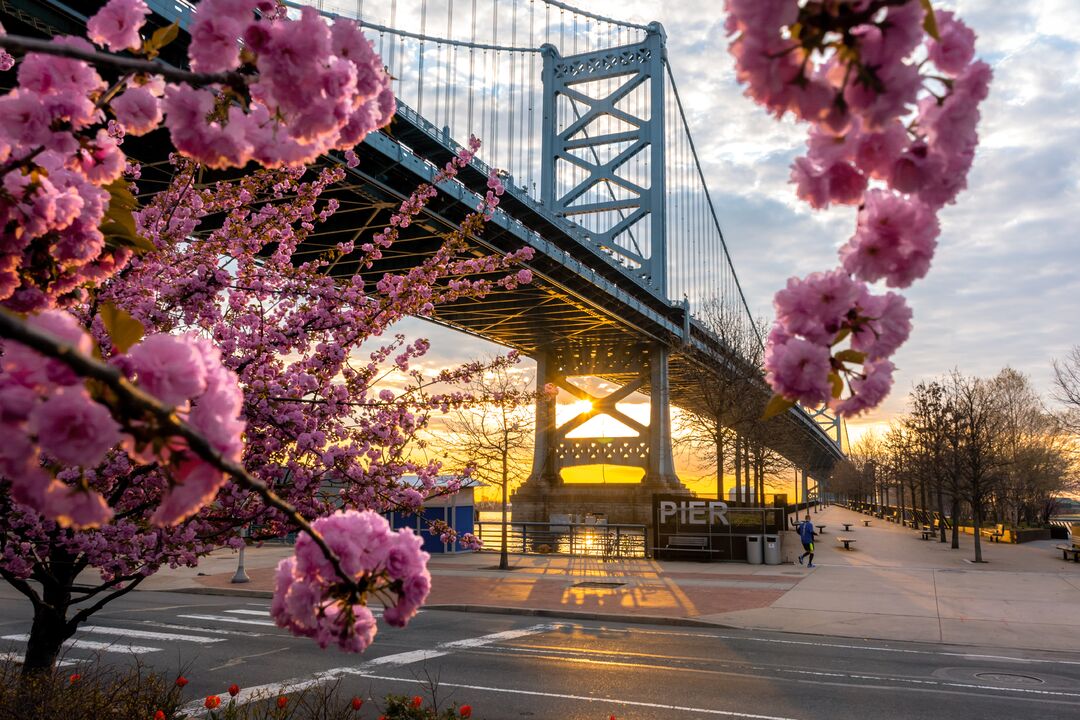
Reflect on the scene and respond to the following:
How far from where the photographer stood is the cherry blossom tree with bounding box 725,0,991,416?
1.58 m

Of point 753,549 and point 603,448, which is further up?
point 603,448

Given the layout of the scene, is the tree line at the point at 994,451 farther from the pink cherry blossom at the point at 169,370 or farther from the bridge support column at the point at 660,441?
the pink cherry blossom at the point at 169,370

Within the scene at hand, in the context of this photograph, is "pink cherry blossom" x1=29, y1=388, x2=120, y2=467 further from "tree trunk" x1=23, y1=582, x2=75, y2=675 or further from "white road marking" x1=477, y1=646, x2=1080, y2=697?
"white road marking" x1=477, y1=646, x2=1080, y2=697

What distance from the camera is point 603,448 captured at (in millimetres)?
45906

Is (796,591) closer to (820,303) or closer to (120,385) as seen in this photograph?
(820,303)

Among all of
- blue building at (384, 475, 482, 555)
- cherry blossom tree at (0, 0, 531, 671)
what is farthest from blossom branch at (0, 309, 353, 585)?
blue building at (384, 475, 482, 555)

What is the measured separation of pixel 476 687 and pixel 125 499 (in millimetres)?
5109

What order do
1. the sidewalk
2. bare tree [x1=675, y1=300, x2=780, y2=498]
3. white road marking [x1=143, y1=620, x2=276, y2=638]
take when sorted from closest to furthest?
white road marking [x1=143, y1=620, x2=276, y2=638] < the sidewalk < bare tree [x1=675, y1=300, x2=780, y2=498]

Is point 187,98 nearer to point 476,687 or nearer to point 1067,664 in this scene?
point 476,687

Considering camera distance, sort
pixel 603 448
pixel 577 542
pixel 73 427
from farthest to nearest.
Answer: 1. pixel 603 448
2. pixel 577 542
3. pixel 73 427

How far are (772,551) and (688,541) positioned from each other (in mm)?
2628

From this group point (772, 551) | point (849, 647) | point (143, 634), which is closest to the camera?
point (849, 647)

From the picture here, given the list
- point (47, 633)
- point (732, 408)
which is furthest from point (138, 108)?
point (732, 408)

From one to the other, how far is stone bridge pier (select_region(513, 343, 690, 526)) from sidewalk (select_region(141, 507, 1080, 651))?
15428mm
